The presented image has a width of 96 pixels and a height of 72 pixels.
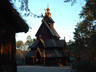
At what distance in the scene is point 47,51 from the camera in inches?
1400

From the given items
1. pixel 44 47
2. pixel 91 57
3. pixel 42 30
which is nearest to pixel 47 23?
pixel 42 30

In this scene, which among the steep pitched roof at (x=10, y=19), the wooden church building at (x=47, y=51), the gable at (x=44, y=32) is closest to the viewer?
the steep pitched roof at (x=10, y=19)

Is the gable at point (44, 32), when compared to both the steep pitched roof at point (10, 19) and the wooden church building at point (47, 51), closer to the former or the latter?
the wooden church building at point (47, 51)

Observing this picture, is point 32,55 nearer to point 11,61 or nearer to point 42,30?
point 42,30

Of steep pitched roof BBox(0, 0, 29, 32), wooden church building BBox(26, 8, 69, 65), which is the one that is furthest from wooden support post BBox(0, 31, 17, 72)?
wooden church building BBox(26, 8, 69, 65)

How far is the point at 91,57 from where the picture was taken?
1514cm

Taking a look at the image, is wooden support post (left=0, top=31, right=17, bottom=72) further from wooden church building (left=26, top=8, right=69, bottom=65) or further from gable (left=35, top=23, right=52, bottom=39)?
gable (left=35, top=23, right=52, bottom=39)

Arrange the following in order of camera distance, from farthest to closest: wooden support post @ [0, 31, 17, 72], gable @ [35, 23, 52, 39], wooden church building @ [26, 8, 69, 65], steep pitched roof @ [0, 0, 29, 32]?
gable @ [35, 23, 52, 39] < wooden church building @ [26, 8, 69, 65] < wooden support post @ [0, 31, 17, 72] < steep pitched roof @ [0, 0, 29, 32]

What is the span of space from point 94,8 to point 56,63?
75.4 feet

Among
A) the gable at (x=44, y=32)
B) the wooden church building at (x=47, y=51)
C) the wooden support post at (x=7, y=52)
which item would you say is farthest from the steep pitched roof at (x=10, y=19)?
the gable at (x=44, y=32)

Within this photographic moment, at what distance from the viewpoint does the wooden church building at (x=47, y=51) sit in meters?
34.4

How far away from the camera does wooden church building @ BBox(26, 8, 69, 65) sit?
34.4m

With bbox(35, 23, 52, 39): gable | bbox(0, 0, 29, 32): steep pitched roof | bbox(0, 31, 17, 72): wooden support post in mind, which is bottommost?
bbox(0, 31, 17, 72): wooden support post

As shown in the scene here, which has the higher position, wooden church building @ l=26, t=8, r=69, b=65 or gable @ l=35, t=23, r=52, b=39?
gable @ l=35, t=23, r=52, b=39
